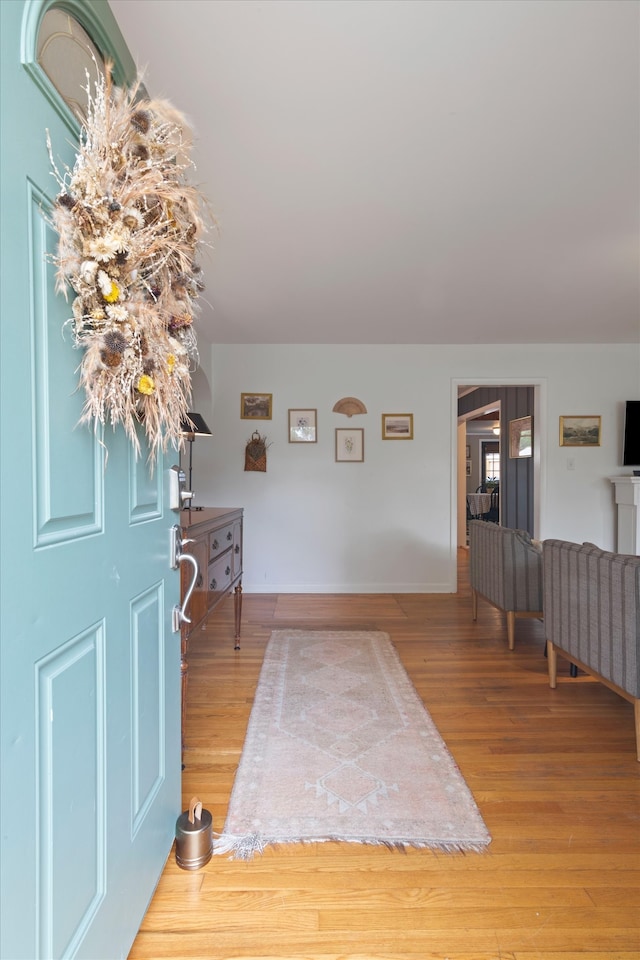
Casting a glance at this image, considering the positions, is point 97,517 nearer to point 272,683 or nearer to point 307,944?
point 307,944

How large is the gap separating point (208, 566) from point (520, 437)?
220 inches

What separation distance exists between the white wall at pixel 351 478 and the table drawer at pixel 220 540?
6.45 ft

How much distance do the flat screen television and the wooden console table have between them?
4.30m

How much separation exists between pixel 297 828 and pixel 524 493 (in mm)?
6007

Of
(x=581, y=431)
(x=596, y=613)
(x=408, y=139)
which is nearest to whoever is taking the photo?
(x=408, y=139)

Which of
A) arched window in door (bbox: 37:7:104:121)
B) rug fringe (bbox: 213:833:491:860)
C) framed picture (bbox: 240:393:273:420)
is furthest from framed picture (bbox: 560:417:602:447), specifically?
arched window in door (bbox: 37:7:104:121)

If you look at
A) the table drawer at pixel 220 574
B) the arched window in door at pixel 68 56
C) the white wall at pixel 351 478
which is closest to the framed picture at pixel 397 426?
the white wall at pixel 351 478

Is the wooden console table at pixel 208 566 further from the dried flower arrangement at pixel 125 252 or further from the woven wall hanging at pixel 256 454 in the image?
the woven wall hanging at pixel 256 454

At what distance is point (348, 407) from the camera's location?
502 centimetres

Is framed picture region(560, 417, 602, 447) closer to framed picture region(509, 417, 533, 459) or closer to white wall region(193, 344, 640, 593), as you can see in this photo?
white wall region(193, 344, 640, 593)

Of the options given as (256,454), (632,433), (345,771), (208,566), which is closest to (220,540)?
(208,566)

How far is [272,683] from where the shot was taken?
271 centimetres

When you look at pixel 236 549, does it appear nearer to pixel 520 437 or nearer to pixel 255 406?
pixel 255 406

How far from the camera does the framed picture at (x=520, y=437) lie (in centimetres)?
632
